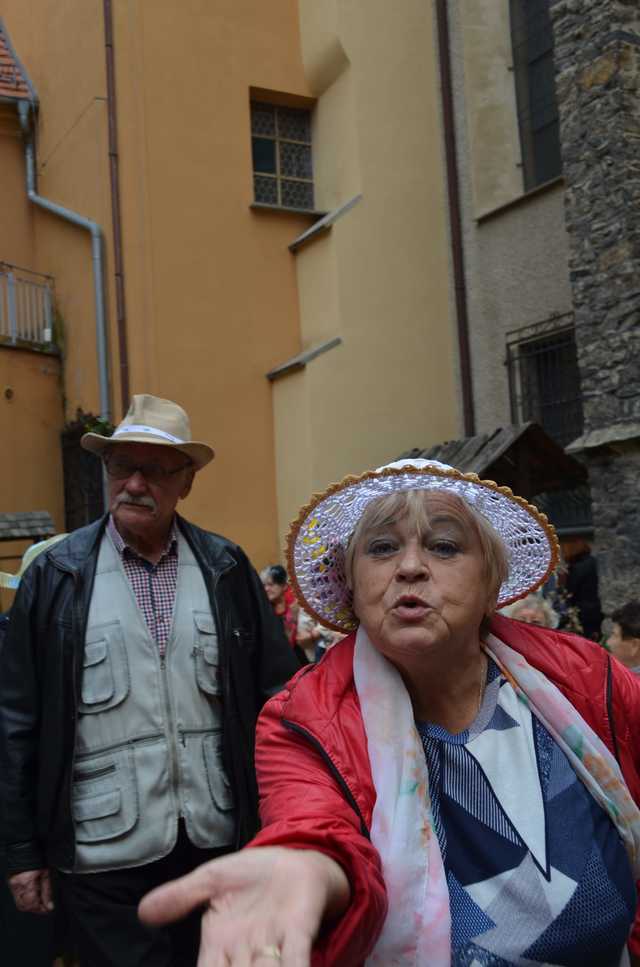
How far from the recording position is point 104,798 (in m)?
2.79

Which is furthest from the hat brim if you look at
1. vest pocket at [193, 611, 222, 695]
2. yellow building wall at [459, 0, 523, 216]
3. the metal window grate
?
yellow building wall at [459, 0, 523, 216]

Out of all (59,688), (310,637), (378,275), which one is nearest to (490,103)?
(378,275)

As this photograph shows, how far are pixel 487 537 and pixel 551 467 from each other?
632 centimetres

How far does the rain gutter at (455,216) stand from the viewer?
424 inches

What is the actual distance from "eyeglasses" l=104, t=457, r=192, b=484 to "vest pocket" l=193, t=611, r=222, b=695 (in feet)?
1.55

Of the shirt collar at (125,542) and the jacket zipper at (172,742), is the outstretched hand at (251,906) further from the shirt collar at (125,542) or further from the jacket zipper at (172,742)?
the shirt collar at (125,542)

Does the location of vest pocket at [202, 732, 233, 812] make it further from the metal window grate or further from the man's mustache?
the metal window grate

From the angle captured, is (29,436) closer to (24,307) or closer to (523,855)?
(24,307)

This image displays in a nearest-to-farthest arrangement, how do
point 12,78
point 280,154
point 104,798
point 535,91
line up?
point 104,798 → point 535,91 → point 280,154 → point 12,78

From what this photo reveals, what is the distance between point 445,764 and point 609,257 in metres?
6.55

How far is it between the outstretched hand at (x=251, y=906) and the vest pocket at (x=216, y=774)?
1.68m

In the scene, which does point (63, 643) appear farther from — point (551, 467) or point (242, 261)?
point (242, 261)

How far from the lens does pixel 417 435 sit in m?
10.9

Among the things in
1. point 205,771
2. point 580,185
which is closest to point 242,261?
point 580,185
